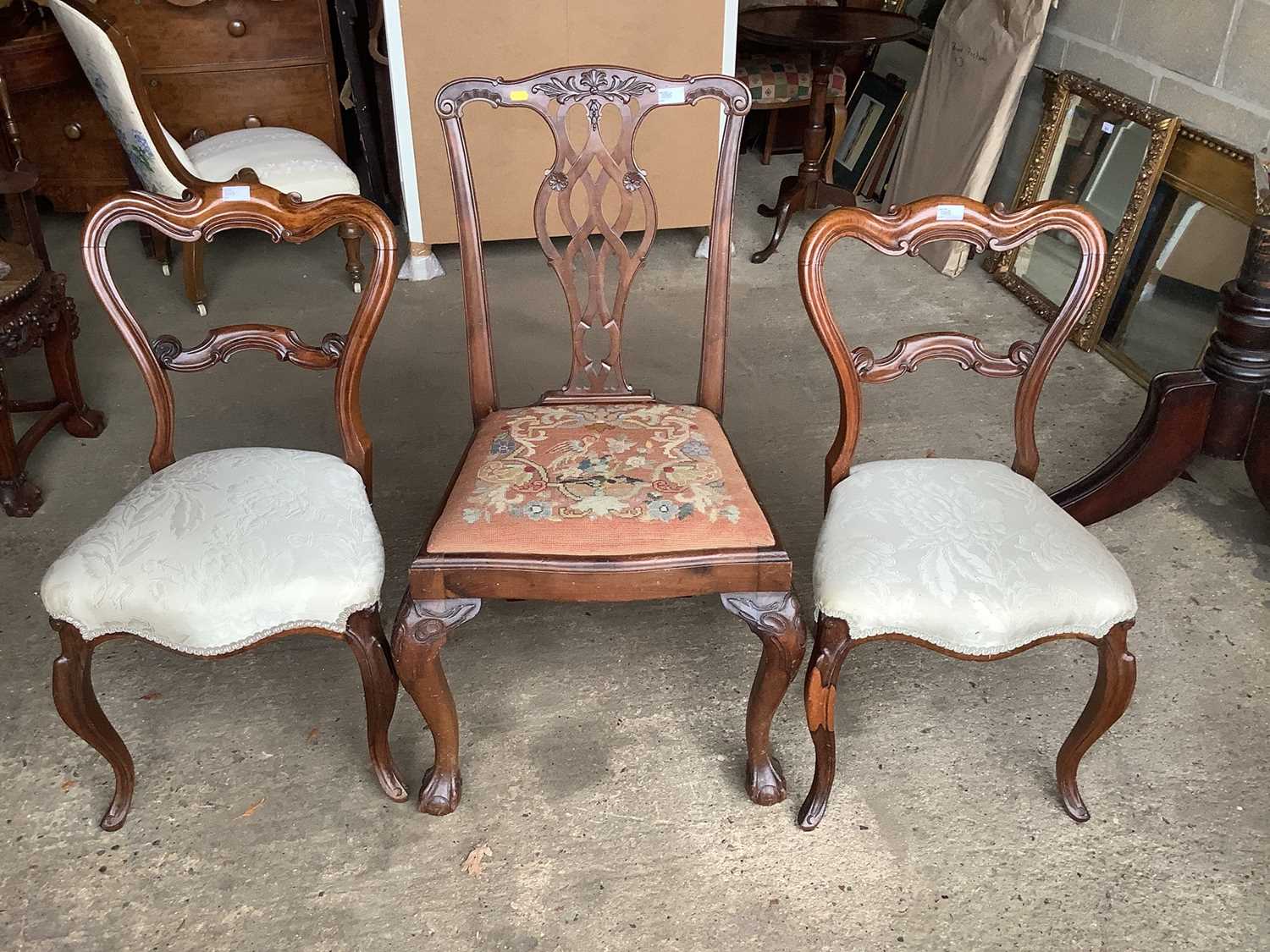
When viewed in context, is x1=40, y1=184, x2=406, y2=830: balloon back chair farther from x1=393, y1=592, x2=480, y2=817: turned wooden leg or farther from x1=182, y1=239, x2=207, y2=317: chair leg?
x1=182, y1=239, x2=207, y2=317: chair leg

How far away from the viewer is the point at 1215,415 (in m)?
2.14

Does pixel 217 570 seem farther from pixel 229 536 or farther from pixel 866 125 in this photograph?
pixel 866 125

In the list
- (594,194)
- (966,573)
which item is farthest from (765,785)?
(594,194)

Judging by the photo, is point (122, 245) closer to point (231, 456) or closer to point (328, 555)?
point (231, 456)

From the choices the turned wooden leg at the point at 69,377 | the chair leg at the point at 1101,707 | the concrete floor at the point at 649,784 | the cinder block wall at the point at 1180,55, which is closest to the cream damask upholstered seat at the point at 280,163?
the turned wooden leg at the point at 69,377

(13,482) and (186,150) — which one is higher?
(186,150)

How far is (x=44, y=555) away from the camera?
2180 mm

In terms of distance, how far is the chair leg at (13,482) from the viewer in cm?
225

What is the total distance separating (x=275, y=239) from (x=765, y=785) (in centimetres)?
112

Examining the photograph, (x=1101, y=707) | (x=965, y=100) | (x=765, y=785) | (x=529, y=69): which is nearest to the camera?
(x=1101, y=707)

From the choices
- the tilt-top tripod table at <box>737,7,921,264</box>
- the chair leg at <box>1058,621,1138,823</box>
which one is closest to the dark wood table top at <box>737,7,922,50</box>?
the tilt-top tripod table at <box>737,7,921,264</box>

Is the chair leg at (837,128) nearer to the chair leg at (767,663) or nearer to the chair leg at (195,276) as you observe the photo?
the chair leg at (195,276)

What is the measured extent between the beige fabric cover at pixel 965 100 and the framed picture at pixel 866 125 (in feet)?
1.24

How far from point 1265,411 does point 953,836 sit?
1140 millimetres
